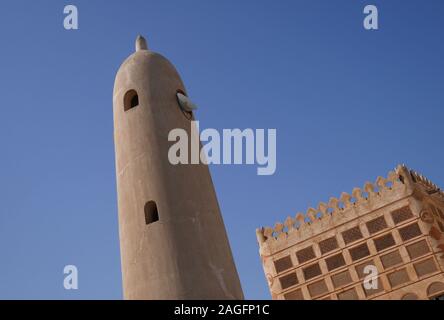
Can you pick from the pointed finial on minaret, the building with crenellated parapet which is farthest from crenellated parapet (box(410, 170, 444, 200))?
the pointed finial on minaret

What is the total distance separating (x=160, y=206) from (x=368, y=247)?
2186 cm

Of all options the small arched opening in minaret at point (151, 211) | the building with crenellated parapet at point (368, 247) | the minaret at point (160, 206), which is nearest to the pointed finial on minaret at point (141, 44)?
the minaret at point (160, 206)

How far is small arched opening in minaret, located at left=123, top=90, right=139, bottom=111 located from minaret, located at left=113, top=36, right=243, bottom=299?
2 cm

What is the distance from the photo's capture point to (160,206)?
9.25 m

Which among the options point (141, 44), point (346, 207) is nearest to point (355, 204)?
point (346, 207)

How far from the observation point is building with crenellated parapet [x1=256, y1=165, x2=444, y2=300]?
2725 cm

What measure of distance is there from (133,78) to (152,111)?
1064 mm

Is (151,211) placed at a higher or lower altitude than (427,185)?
lower

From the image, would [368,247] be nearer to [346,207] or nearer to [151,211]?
[346,207]

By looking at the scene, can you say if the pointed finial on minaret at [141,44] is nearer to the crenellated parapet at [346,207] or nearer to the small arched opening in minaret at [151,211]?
the small arched opening in minaret at [151,211]

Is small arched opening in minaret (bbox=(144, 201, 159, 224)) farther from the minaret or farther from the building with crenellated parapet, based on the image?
the building with crenellated parapet

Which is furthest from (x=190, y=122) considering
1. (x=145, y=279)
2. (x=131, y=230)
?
(x=145, y=279)

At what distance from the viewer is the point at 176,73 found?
11.6 metres
